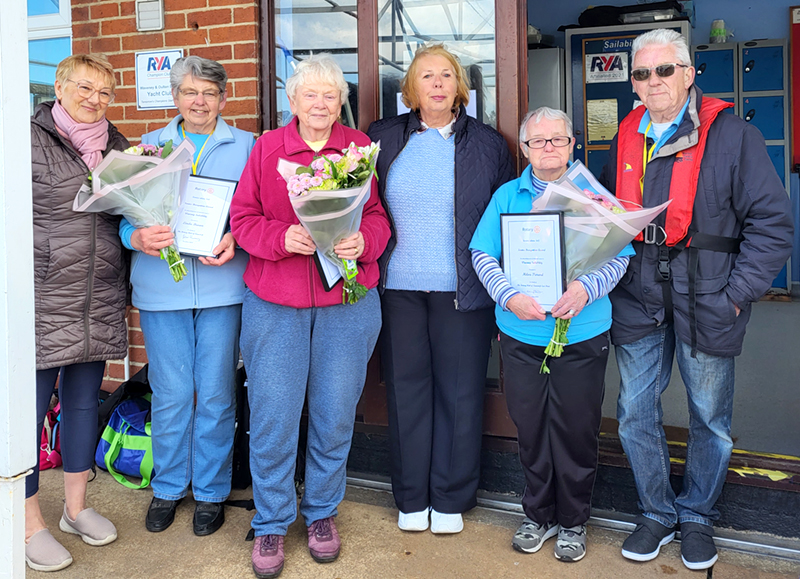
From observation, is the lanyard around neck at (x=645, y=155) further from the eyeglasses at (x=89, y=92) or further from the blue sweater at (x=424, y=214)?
the eyeglasses at (x=89, y=92)

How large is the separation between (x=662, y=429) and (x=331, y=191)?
1516mm

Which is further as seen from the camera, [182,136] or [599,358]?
[182,136]

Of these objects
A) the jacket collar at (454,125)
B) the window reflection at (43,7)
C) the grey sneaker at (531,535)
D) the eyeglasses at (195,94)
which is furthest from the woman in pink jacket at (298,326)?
the window reflection at (43,7)

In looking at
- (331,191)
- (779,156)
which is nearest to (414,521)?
(331,191)

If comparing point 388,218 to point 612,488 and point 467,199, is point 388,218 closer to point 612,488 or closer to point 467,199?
point 467,199

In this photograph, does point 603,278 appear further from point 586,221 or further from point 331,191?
point 331,191

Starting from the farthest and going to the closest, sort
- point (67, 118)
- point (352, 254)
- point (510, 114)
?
point (510, 114) < point (67, 118) < point (352, 254)

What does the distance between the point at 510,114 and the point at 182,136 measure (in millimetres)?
1385

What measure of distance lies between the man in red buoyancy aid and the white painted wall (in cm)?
190

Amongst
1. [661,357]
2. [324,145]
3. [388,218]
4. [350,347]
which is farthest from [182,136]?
[661,357]

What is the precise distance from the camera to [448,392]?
2.83m

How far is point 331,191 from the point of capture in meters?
2.22

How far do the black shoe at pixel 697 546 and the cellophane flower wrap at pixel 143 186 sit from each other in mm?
2136

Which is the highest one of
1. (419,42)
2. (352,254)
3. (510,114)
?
(419,42)
